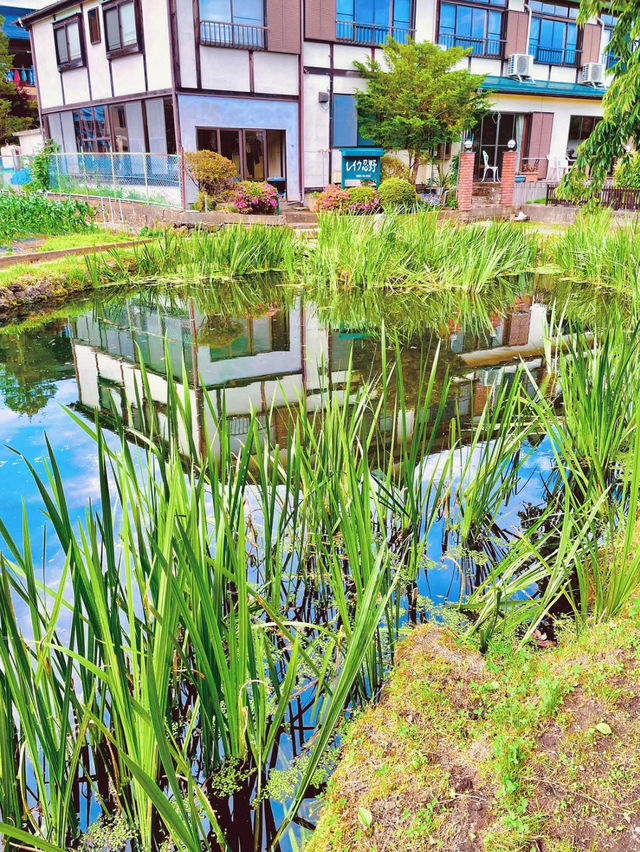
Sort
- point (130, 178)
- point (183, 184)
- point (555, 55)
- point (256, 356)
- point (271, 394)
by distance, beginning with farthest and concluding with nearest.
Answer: point (555, 55) → point (130, 178) → point (183, 184) → point (256, 356) → point (271, 394)

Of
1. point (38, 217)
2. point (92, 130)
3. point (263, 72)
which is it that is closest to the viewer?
point (38, 217)

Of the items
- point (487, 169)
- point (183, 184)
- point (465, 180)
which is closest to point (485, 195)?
point (465, 180)

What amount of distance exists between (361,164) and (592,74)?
35.8ft

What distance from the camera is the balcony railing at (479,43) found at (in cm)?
1895

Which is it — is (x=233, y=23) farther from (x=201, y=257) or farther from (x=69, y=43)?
(x=201, y=257)

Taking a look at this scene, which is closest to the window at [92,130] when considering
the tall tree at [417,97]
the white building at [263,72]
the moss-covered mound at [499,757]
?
the white building at [263,72]

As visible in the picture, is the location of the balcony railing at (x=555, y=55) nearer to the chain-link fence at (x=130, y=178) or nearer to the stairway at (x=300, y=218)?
the stairway at (x=300, y=218)

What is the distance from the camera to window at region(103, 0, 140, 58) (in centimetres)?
1554

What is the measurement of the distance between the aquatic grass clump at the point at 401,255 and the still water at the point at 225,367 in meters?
0.79

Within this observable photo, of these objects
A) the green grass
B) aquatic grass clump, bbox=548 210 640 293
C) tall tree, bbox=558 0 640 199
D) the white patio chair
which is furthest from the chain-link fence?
the white patio chair

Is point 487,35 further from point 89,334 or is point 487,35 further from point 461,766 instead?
point 461,766

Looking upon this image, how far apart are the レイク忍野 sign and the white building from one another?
59.4 inches

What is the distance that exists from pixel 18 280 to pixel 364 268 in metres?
4.15

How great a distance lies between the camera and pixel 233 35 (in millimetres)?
15266
